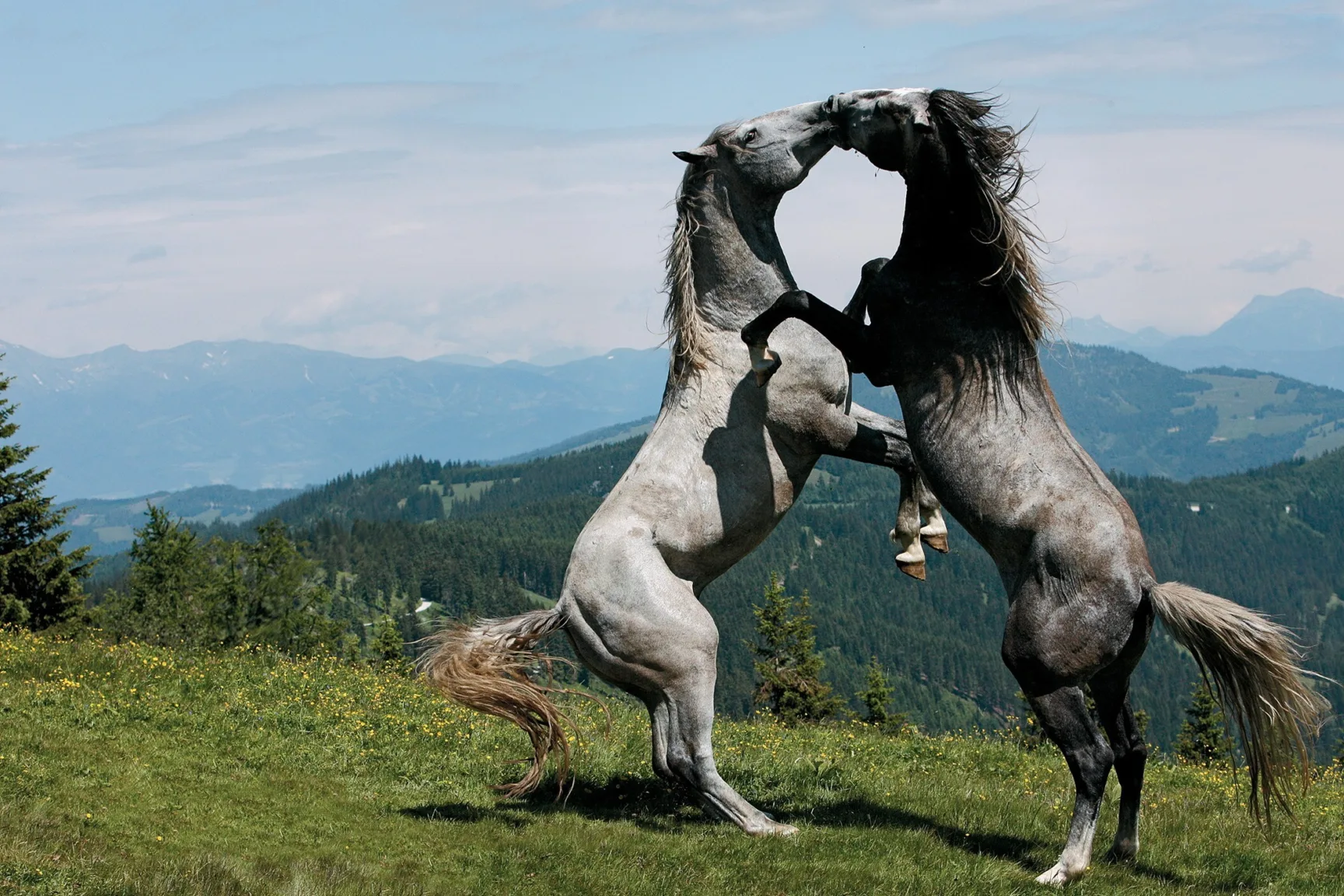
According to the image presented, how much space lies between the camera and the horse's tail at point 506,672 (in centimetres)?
845

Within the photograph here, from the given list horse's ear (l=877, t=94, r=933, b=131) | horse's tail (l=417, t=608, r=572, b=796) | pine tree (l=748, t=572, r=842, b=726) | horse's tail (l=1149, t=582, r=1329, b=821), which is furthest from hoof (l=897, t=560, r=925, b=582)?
pine tree (l=748, t=572, r=842, b=726)

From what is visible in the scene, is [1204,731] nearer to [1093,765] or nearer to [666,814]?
[666,814]

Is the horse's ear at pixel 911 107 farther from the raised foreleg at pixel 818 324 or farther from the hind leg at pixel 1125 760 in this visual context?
the hind leg at pixel 1125 760

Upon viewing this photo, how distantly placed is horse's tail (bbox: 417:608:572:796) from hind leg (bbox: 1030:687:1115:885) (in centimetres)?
338

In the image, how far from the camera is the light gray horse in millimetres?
8234

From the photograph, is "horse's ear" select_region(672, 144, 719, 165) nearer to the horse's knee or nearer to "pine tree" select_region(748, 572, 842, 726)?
the horse's knee

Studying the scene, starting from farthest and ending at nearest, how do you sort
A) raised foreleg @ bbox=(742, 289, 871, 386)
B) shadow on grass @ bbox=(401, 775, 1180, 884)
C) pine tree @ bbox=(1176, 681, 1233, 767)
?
1. pine tree @ bbox=(1176, 681, 1233, 767)
2. shadow on grass @ bbox=(401, 775, 1180, 884)
3. raised foreleg @ bbox=(742, 289, 871, 386)

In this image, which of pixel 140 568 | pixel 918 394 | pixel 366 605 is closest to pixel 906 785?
pixel 918 394

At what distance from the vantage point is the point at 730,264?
28.7ft

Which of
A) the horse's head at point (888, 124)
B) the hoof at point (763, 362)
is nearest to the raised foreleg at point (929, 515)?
the hoof at point (763, 362)

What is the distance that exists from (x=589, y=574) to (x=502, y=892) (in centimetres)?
218

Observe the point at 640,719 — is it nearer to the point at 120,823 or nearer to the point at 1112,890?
the point at 120,823

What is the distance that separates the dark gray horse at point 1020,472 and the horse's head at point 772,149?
0.38 metres

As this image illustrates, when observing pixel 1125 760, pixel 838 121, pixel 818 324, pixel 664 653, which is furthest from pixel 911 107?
pixel 1125 760
